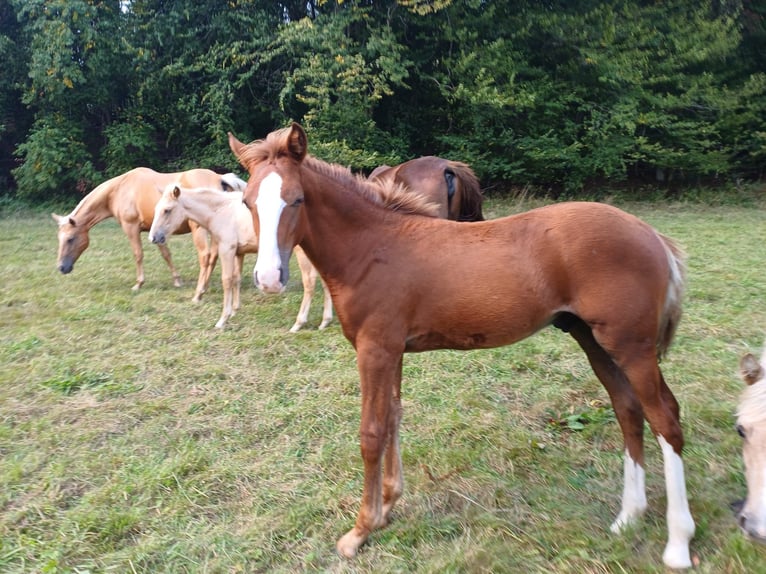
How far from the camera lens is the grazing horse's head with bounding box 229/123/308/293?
2.12m

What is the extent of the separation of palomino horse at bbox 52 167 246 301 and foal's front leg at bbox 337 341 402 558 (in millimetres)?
5325

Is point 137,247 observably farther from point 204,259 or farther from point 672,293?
point 672,293

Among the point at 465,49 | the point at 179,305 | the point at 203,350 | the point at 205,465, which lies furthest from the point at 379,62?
the point at 205,465

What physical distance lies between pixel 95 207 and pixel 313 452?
623cm

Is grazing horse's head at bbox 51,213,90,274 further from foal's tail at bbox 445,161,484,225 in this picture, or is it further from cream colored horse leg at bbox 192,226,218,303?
foal's tail at bbox 445,161,484,225

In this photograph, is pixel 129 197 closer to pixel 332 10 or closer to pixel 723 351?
pixel 723 351

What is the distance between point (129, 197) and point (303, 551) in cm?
674

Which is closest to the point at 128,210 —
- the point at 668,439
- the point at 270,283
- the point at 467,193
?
the point at 467,193

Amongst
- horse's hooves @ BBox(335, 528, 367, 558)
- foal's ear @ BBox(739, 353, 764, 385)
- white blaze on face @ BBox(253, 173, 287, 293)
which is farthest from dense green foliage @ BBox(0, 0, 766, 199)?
foal's ear @ BBox(739, 353, 764, 385)

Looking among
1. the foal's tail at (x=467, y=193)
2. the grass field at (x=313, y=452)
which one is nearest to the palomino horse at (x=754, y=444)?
the grass field at (x=313, y=452)

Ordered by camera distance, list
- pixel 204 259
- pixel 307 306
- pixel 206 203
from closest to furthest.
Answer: pixel 307 306 → pixel 206 203 → pixel 204 259

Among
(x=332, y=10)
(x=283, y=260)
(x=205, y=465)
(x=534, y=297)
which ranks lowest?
(x=205, y=465)

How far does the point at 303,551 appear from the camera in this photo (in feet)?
7.91

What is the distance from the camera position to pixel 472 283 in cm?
225
